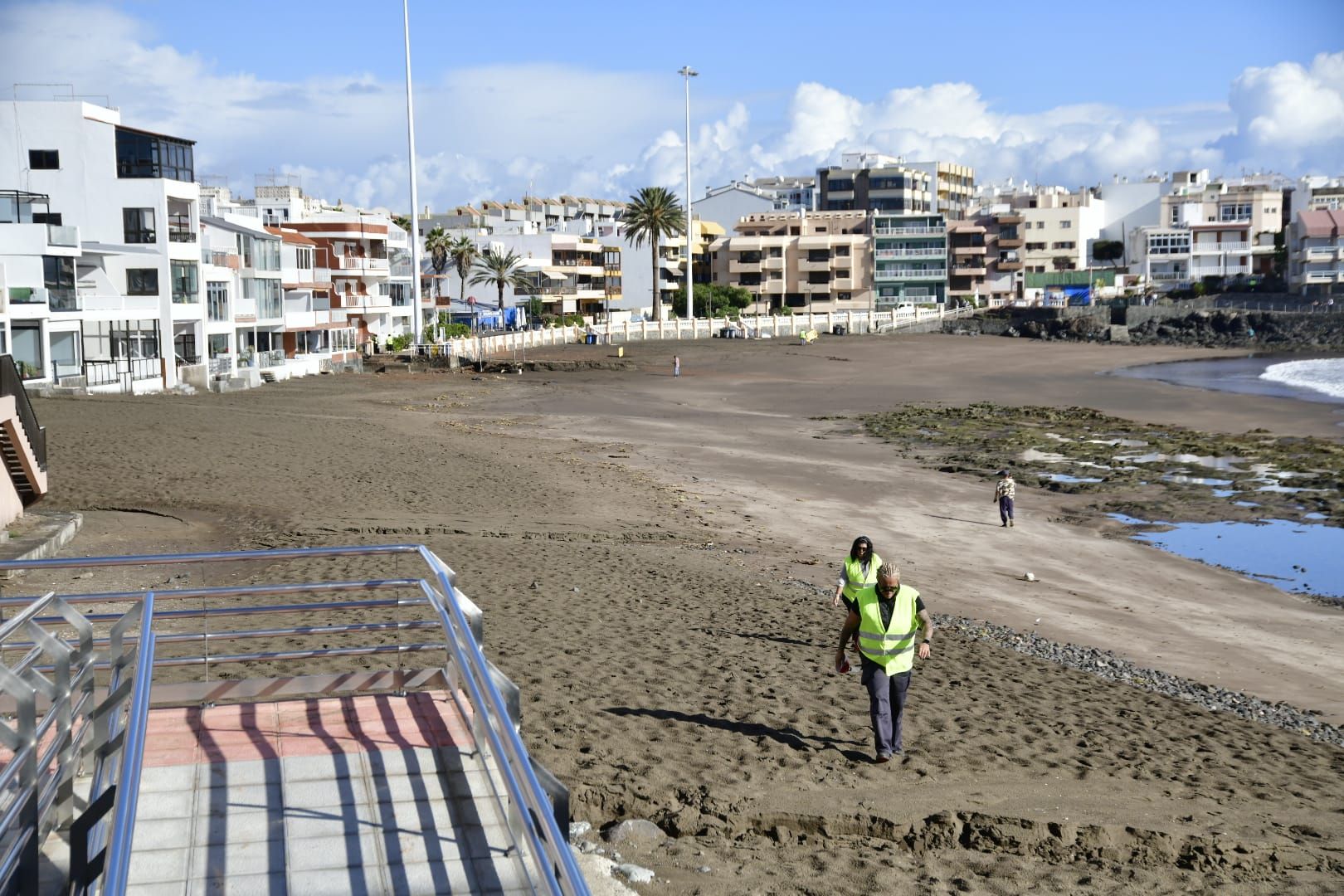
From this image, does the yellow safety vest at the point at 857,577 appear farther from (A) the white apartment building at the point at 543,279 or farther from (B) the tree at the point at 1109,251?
(B) the tree at the point at 1109,251

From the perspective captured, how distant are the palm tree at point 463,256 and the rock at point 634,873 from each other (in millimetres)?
85788

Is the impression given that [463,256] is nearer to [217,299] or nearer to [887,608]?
[217,299]

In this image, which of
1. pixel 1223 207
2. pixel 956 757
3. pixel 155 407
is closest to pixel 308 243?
pixel 155 407

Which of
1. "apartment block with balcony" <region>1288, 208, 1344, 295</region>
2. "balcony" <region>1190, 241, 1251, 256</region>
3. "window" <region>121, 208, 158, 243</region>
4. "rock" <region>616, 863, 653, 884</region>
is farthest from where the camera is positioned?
"balcony" <region>1190, 241, 1251, 256</region>

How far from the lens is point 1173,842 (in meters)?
8.49

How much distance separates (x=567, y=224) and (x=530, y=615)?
116 m

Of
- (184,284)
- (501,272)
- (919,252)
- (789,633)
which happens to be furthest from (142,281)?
(919,252)

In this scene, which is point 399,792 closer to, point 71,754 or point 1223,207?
point 71,754

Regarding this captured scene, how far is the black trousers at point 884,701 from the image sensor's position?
31.9 feet

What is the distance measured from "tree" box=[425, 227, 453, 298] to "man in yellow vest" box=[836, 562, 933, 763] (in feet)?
278

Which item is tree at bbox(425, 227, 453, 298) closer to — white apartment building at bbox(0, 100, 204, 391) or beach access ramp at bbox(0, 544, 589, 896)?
white apartment building at bbox(0, 100, 204, 391)

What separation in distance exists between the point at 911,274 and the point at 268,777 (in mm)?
117601

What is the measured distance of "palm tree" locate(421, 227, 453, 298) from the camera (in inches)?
3676

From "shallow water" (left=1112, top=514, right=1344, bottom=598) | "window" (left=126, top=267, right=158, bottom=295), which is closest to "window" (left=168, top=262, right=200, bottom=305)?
"window" (left=126, top=267, right=158, bottom=295)
